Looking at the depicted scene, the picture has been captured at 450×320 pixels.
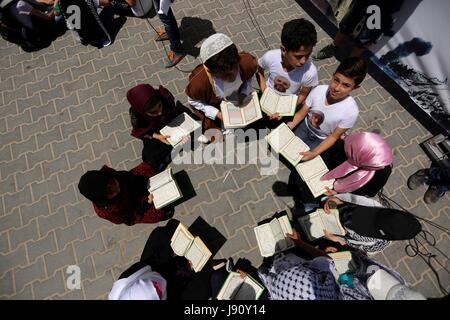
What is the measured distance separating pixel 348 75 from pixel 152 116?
2325mm

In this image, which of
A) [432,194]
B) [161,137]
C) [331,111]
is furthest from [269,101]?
[432,194]

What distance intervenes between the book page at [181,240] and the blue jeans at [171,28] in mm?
3416

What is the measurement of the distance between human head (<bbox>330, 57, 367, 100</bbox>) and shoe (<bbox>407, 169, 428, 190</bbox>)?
2.16 meters

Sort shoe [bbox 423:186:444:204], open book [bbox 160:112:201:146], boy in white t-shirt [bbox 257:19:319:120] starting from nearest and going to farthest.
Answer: boy in white t-shirt [bbox 257:19:319:120], open book [bbox 160:112:201:146], shoe [bbox 423:186:444:204]

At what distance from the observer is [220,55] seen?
117 inches

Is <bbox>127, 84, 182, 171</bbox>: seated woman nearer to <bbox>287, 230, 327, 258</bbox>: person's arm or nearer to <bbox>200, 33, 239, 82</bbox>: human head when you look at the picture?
<bbox>200, 33, 239, 82</bbox>: human head

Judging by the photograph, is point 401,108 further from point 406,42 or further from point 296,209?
point 296,209

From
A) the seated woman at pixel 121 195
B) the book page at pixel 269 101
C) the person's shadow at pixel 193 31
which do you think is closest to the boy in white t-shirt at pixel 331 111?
the book page at pixel 269 101

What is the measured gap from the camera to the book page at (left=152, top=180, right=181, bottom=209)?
3.62 metres

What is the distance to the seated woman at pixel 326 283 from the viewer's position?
2.47 m

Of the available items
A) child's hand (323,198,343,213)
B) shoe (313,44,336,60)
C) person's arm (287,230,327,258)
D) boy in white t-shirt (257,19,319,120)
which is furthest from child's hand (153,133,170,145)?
shoe (313,44,336,60)

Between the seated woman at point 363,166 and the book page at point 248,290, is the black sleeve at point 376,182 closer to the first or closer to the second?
the seated woman at point 363,166

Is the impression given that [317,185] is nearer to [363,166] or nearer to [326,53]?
[363,166]

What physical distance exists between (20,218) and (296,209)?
4.21 meters
